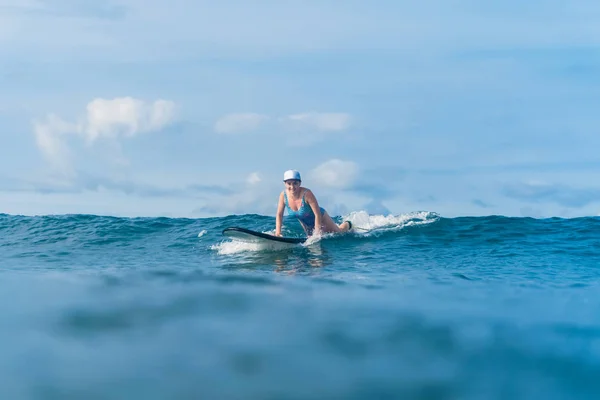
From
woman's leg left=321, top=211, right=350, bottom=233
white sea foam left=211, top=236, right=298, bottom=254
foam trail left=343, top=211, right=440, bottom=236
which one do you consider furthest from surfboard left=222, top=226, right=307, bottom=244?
foam trail left=343, top=211, right=440, bottom=236

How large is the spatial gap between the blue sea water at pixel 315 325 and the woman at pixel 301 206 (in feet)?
5.57

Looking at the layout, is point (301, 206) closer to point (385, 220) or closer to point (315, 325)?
point (385, 220)

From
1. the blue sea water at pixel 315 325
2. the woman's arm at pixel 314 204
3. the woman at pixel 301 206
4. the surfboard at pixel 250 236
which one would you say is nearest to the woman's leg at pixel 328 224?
the woman at pixel 301 206

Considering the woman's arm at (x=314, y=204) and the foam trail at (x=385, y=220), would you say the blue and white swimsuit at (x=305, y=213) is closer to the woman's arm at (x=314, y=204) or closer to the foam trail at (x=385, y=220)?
the woman's arm at (x=314, y=204)

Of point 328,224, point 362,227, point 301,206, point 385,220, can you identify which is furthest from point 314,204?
point 385,220

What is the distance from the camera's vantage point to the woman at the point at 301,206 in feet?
46.9

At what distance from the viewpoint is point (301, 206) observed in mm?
14742

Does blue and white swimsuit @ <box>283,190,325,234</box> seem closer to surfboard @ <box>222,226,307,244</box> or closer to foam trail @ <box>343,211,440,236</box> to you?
surfboard @ <box>222,226,307,244</box>

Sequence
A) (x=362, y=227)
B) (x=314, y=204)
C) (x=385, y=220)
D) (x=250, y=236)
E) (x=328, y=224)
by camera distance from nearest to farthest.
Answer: (x=250, y=236), (x=314, y=204), (x=328, y=224), (x=362, y=227), (x=385, y=220)

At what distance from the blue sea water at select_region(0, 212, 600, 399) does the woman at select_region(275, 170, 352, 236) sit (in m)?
1.70

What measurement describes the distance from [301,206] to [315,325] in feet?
29.7

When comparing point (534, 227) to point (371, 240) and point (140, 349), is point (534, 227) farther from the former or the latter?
point (140, 349)

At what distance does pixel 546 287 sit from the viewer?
31.2 feet

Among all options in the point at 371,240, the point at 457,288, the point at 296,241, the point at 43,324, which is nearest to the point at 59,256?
the point at 296,241
